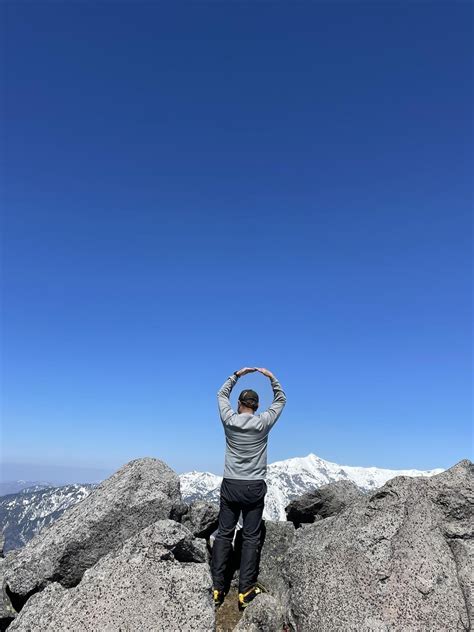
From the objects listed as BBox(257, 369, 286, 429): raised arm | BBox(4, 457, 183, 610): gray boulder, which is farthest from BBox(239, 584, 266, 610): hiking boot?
BBox(257, 369, 286, 429): raised arm

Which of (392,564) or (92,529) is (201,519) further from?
(392,564)

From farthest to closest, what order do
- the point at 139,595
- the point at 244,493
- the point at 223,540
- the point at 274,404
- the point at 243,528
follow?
the point at 274,404, the point at 243,528, the point at 223,540, the point at 244,493, the point at 139,595

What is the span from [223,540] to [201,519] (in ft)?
Answer: 11.5

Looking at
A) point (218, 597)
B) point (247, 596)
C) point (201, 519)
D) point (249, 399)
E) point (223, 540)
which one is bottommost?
point (218, 597)

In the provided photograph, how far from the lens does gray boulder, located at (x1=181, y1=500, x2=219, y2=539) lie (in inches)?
630

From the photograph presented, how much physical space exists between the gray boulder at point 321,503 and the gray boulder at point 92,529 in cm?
621

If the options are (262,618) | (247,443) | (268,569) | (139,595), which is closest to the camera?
(139,595)

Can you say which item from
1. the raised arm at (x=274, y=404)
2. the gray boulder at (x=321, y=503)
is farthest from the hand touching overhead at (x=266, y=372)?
the gray boulder at (x=321, y=503)

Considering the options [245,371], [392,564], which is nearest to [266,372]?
[245,371]

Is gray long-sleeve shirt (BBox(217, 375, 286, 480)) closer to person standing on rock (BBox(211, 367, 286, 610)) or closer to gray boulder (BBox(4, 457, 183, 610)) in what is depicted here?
person standing on rock (BBox(211, 367, 286, 610))

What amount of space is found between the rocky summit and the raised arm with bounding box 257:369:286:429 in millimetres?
3535

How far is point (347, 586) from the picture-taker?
10469 millimetres

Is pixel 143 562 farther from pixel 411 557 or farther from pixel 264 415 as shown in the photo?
pixel 411 557

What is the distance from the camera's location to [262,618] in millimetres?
10922
